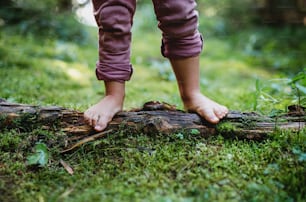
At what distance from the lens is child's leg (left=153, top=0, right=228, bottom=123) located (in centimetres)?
157

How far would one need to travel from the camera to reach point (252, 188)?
1169mm

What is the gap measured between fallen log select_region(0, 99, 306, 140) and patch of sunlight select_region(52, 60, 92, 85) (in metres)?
Answer: 1.48

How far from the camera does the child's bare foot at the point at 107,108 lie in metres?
1.49

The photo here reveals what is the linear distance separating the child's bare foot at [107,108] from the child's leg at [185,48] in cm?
28

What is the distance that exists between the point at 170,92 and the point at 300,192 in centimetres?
169

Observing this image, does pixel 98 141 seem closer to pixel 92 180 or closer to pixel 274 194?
pixel 92 180

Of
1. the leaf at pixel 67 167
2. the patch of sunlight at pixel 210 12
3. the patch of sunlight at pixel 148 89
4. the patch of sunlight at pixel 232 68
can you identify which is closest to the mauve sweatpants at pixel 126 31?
the leaf at pixel 67 167

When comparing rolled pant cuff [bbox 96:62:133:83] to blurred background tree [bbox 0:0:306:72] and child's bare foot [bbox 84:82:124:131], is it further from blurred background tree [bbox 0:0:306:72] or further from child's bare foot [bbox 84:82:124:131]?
blurred background tree [bbox 0:0:306:72]

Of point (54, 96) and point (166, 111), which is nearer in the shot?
point (166, 111)

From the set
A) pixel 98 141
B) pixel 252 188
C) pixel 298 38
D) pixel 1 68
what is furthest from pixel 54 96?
pixel 298 38

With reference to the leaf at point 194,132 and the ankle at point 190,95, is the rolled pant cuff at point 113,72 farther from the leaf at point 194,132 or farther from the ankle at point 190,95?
the leaf at point 194,132

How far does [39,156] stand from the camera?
1306 mm

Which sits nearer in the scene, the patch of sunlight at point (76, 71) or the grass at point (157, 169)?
the grass at point (157, 169)

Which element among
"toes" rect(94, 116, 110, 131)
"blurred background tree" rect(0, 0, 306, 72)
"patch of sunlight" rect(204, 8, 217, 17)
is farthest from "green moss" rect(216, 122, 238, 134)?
"patch of sunlight" rect(204, 8, 217, 17)
